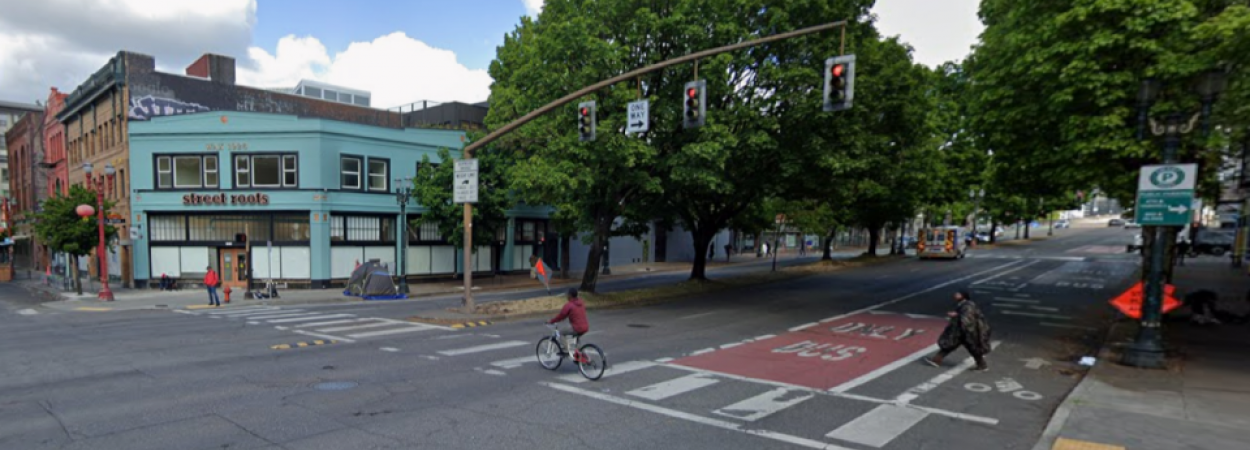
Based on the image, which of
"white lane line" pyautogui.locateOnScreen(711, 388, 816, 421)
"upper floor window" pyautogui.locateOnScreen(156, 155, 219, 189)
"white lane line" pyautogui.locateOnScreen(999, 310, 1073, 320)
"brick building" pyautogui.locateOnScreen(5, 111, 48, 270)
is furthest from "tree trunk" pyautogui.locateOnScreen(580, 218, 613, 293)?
"brick building" pyautogui.locateOnScreen(5, 111, 48, 270)

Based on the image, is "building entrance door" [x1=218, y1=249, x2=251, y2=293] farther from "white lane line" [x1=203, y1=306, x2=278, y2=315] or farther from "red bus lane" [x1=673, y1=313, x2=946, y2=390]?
"red bus lane" [x1=673, y1=313, x2=946, y2=390]

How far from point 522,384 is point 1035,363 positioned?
10010 millimetres

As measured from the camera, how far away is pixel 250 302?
23453 mm

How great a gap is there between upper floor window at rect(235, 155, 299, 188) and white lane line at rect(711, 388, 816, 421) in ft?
88.4

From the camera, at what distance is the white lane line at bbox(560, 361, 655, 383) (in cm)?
1012

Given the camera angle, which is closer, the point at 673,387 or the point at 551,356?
the point at 673,387

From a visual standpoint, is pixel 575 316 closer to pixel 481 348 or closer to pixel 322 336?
pixel 481 348

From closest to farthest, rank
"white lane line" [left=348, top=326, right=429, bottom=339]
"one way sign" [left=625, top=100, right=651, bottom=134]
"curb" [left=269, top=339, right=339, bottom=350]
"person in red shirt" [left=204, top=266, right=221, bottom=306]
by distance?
1. "curb" [left=269, top=339, right=339, bottom=350]
2. "one way sign" [left=625, top=100, right=651, bottom=134]
3. "white lane line" [left=348, top=326, right=429, bottom=339]
4. "person in red shirt" [left=204, top=266, right=221, bottom=306]

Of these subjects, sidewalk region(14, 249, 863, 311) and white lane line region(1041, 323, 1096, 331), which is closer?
white lane line region(1041, 323, 1096, 331)

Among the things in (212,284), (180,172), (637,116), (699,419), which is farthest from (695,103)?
(180,172)

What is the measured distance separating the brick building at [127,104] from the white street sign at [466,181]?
17515 mm

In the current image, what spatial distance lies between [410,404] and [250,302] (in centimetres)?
1906

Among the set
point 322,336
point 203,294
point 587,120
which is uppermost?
point 587,120

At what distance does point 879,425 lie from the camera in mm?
7711
